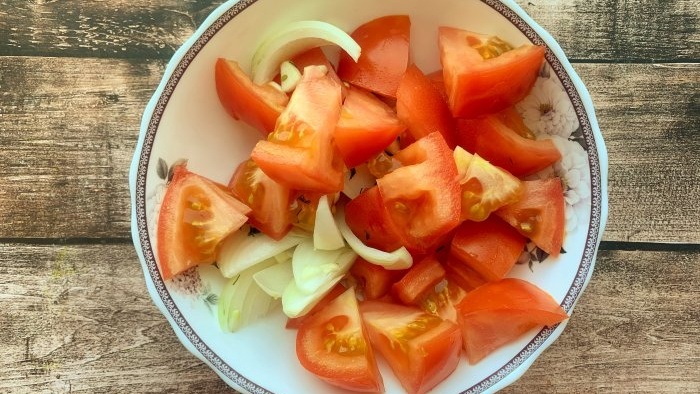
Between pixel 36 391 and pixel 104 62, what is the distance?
68 cm

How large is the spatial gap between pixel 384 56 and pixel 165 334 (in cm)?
70

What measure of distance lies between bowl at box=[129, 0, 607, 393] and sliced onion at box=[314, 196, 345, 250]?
194 mm

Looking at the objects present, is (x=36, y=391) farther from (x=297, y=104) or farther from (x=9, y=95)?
(x=297, y=104)

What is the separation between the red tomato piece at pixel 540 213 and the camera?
116 centimetres

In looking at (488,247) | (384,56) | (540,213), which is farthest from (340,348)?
(384,56)

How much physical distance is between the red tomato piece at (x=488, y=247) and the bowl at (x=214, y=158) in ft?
0.19

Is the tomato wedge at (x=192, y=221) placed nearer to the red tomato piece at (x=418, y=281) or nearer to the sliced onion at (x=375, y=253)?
the sliced onion at (x=375, y=253)

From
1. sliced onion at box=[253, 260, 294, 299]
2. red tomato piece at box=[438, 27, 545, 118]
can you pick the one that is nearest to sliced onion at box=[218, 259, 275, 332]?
sliced onion at box=[253, 260, 294, 299]

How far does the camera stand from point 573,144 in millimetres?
1176

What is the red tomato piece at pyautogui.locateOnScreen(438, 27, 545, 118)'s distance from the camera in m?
1.13

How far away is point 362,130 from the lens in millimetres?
1105

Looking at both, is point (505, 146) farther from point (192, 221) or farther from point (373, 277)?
point (192, 221)

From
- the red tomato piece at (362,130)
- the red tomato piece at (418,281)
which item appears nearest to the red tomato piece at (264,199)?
the red tomato piece at (362,130)

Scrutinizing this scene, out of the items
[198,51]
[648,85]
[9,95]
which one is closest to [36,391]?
[9,95]
